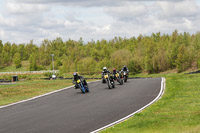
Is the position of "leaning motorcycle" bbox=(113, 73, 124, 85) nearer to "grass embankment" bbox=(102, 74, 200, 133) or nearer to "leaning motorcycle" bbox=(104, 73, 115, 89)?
"leaning motorcycle" bbox=(104, 73, 115, 89)

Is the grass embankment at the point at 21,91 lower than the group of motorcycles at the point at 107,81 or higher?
lower

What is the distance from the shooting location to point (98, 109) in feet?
46.5

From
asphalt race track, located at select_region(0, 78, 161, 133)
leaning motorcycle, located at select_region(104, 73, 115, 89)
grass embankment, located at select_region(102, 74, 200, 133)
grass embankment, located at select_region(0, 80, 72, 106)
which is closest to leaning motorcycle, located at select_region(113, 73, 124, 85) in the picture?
leaning motorcycle, located at select_region(104, 73, 115, 89)

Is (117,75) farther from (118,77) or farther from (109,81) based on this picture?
(109,81)

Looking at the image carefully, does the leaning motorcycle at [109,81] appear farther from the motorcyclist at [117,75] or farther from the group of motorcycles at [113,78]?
the motorcyclist at [117,75]

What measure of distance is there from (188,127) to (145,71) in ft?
331

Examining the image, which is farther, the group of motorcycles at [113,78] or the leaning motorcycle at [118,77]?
the leaning motorcycle at [118,77]

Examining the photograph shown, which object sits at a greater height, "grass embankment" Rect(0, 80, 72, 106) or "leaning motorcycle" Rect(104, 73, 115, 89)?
"leaning motorcycle" Rect(104, 73, 115, 89)

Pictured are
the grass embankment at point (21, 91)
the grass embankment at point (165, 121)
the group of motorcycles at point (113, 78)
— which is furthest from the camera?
the group of motorcycles at point (113, 78)

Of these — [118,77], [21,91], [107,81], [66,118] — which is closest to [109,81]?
[107,81]

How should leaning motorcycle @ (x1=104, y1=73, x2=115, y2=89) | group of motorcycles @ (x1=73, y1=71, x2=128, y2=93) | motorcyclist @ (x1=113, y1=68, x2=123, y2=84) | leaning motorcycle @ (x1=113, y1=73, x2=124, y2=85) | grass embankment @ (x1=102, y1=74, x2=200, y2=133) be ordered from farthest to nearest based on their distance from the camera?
leaning motorcycle @ (x1=113, y1=73, x2=124, y2=85)
motorcyclist @ (x1=113, y1=68, x2=123, y2=84)
leaning motorcycle @ (x1=104, y1=73, x2=115, y2=89)
group of motorcycles @ (x1=73, y1=71, x2=128, y2=93)
grass embankment @ (x1=102, y1=74, x2=200, y2=133)

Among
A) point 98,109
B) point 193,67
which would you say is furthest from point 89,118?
point 193,67

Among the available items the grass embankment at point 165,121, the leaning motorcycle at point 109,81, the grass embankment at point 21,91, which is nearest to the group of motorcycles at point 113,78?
the leaning motorcycle at point 109,81

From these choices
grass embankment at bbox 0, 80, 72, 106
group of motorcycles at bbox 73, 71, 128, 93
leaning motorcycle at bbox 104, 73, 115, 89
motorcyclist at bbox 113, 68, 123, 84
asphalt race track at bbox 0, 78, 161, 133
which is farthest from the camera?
motorcyclist at bbox 113, 68, 123, 84
